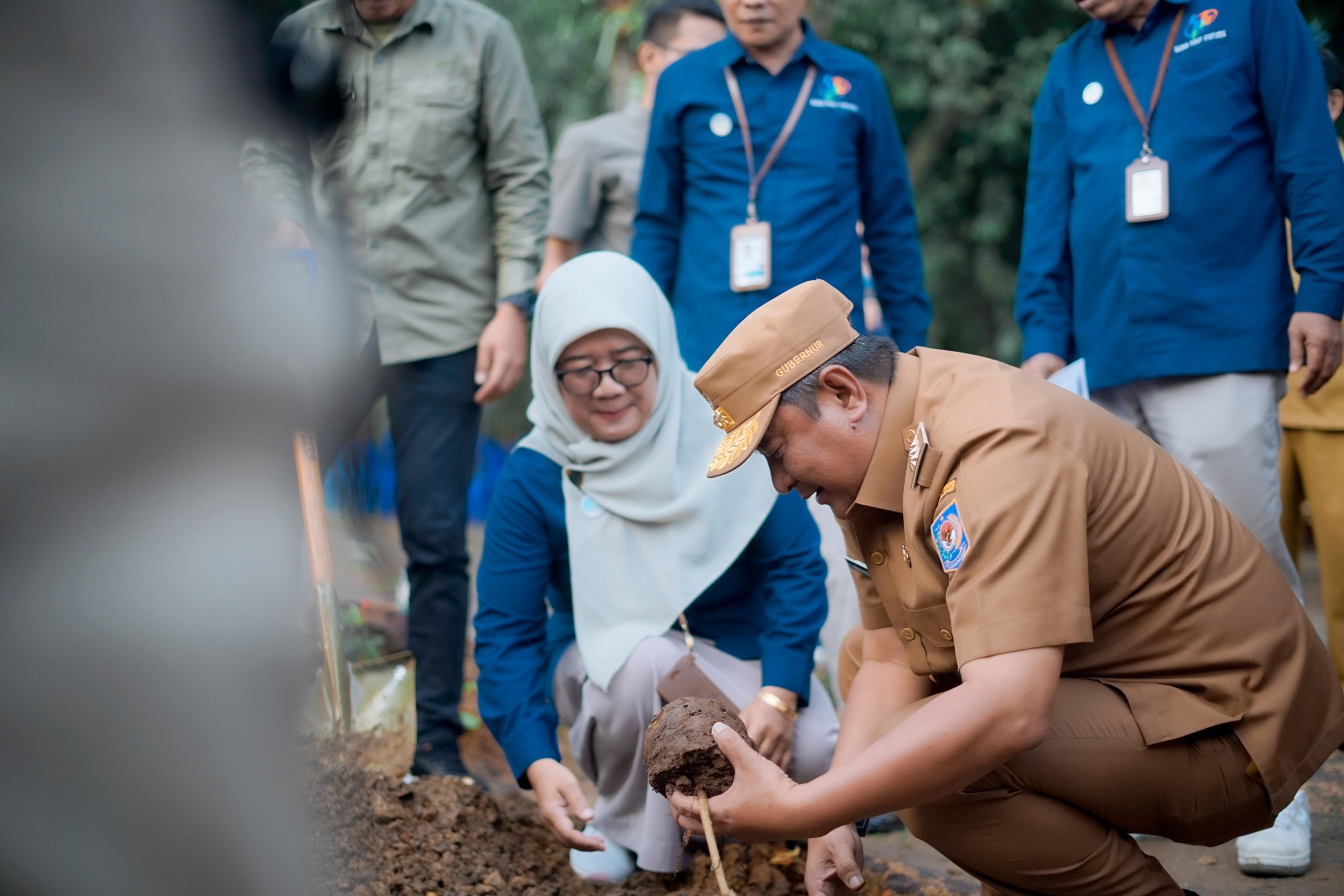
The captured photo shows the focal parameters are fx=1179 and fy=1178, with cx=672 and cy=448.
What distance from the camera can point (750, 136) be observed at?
10.9 feet

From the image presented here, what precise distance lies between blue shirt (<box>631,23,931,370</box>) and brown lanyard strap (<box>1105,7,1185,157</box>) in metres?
0.69

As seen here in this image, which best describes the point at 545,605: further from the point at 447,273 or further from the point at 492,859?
the point at 447,273

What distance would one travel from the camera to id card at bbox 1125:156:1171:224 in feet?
9.09

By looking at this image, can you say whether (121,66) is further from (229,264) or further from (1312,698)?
(1312,698)

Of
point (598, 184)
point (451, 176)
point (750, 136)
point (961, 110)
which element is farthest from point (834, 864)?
point (961, 110)

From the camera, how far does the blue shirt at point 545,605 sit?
98.3 inches

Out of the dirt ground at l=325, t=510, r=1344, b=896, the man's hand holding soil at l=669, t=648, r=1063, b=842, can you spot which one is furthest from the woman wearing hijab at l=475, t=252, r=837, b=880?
the man's hand holding soil at l=669, t=648, r=1063, b=842

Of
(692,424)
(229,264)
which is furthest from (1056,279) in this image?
(229,264)

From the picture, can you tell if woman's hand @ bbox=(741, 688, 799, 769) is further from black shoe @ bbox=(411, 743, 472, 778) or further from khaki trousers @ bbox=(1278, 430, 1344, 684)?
khaki trousers @ bbox=(1278, 430, 1344, 684)

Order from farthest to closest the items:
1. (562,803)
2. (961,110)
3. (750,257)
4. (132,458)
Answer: (961,110)
(750,257)
(562,803)
(132,458)

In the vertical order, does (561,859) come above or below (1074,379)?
below

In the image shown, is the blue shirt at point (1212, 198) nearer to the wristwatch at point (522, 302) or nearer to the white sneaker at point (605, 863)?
the wristwatch at point (522, 302)

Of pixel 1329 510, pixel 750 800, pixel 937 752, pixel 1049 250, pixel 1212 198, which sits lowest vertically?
pixel 1329 510

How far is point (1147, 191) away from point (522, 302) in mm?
1568
